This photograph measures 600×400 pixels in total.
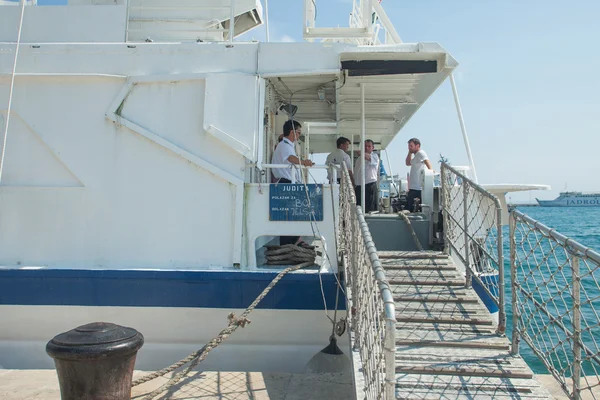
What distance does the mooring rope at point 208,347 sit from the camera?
4.58 metres

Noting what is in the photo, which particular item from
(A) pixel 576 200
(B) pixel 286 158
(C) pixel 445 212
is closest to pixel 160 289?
(B) pixel 286 158

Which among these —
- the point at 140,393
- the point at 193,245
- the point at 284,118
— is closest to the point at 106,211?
the point at 193,245

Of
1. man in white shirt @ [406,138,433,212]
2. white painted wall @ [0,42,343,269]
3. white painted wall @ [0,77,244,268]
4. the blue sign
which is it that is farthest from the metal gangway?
man in white shirt @ [406,138,433,212]

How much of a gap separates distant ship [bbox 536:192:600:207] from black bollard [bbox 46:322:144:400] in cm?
10814

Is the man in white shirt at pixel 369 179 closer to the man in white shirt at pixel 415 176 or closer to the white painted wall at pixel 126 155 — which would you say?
the man in white shirt at pixel 415 176

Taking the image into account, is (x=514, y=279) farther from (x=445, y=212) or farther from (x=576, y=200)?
(x=576, y=200)

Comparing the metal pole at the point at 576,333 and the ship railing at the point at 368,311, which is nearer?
the ship railing at the point at 368,311

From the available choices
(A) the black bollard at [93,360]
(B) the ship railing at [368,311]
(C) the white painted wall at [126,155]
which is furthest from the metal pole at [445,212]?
(A) the black bollard at [93,360]

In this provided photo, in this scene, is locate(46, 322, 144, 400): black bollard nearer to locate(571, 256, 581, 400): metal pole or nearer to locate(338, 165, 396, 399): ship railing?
locate(338, 165, 396, 399): ship railing

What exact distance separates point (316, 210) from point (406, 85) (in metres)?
2.80

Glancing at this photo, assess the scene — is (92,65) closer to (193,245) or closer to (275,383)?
(193,245)

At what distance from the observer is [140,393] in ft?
15.3

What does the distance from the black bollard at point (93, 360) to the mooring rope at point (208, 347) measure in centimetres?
61

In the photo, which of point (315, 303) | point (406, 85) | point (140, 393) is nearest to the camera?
point (140, 393)
